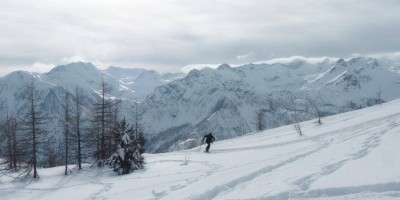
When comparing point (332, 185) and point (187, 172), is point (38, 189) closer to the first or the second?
point (187, 172)

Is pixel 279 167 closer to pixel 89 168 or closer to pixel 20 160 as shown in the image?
pixel 89 168

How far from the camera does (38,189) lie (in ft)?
124

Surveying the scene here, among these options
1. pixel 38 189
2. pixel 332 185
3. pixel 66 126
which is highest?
pixel 66 126

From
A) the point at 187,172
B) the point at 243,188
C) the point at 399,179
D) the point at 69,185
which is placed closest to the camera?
the point at 399,179

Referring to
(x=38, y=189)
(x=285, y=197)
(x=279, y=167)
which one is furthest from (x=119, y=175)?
(x=285, y=197)

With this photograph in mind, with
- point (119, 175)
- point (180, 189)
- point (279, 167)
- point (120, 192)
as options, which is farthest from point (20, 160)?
point (279, 167)

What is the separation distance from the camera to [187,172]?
2969cm

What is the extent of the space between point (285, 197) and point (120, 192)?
14435 millimetres

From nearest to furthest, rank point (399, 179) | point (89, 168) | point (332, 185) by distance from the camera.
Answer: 1. point (399, 179)
2. point (332, 185)
3. point (89, 168)

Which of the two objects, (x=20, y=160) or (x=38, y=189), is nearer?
(x=38, y=189)

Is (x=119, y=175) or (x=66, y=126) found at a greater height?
(x=66, y=126)

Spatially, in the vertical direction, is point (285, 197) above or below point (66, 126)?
below

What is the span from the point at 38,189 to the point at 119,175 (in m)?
7.01

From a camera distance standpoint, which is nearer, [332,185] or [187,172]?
[332,185]
